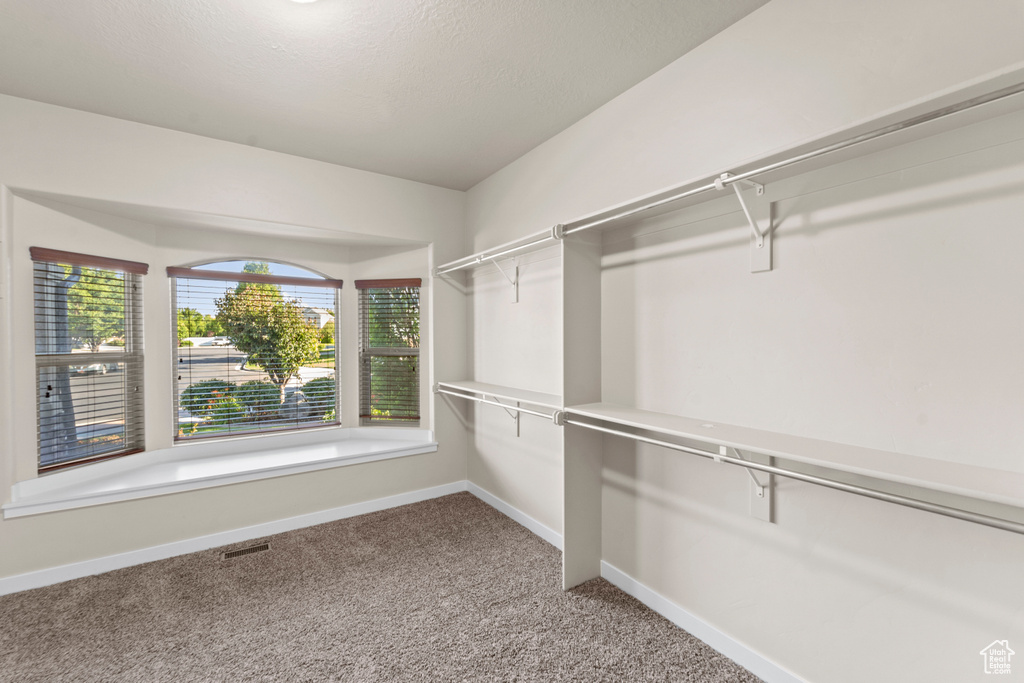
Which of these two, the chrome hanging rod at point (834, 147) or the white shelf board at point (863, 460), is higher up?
the chrome hanging rod at point (834, 147)

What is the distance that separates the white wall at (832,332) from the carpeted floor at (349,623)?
311 mm

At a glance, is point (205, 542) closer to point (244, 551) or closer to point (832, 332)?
point (244, 551)

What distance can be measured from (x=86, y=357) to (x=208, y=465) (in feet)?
3.16

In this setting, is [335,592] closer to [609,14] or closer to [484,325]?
[484,325]

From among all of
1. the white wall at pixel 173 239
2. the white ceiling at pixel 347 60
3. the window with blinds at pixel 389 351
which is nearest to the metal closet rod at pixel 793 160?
the white ceiling at pixel 347 60

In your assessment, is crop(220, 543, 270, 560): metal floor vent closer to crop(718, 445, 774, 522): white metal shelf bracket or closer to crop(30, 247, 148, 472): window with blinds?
crop(30, 247, 148, 472): window with blinds

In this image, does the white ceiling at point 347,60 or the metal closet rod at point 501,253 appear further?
the metal closet rod at point 501,253

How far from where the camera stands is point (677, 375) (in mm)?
1952

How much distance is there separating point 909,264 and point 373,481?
10.6ft

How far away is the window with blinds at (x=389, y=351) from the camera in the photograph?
147 inches

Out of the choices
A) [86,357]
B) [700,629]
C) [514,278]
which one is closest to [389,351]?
[514,278]

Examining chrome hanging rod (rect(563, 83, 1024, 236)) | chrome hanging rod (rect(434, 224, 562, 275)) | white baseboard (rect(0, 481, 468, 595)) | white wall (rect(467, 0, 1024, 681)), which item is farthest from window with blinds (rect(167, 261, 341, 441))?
chrome hanging rod (rect(563, 83, 1024, 236))

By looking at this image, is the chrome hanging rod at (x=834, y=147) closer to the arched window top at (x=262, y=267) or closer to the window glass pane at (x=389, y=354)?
the window glass pane at (x=389, y=354)

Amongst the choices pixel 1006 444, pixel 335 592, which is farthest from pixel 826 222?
pixel 335 592
